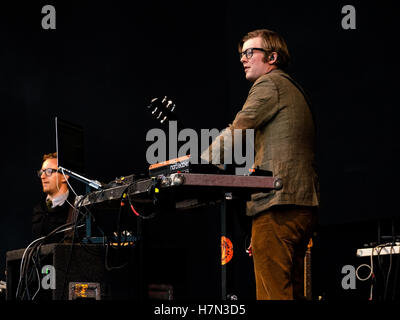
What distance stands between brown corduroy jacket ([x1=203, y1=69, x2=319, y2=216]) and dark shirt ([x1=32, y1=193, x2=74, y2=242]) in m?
2.65

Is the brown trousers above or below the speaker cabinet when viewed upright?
above

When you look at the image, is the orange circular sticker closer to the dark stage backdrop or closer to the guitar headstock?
the guitar headstock

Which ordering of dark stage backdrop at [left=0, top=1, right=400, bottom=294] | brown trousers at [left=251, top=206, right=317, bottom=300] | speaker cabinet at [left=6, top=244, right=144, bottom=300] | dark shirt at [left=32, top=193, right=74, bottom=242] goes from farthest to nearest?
dark shirt at [left=32, top=193, right=74, bottom=242]
dark stage backdrop at [left=0, top=1, right=400, bottom=294]
speaker cabinet at [left=6, top=244, right=144, bottom=300]
brown trousers at [left=251, top=206, right=317, bottom=300]

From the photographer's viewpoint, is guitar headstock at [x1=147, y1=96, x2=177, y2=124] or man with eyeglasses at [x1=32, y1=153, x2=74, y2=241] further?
man with eyeglasses at [x1=32, y1=153, x2=74, y2=241]

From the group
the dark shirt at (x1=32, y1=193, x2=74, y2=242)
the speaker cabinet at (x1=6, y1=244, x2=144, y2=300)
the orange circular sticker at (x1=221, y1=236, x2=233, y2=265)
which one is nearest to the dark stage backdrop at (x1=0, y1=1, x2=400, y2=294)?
the dark shirt at (x1=32, y1=193, x2=74, y2=242)

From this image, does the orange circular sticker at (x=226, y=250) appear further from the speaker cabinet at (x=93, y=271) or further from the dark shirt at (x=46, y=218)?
the dark shirt at (x=46, y=218)

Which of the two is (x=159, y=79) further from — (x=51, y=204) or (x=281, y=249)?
(x=281, y=249)

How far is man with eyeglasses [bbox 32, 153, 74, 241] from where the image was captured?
4793 millimetres

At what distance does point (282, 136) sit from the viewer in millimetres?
2412

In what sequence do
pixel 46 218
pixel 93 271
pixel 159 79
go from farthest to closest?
pixel 159 79 < pixel 46 218 < pixel 93 271

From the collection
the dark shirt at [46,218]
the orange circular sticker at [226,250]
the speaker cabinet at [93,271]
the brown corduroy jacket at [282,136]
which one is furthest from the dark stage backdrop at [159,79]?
the orange circular sticker at [226,250]

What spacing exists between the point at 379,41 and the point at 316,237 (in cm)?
142

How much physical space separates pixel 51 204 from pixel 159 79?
1.49 m

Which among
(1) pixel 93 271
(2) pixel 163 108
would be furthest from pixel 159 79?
(2) pixel 163 108
